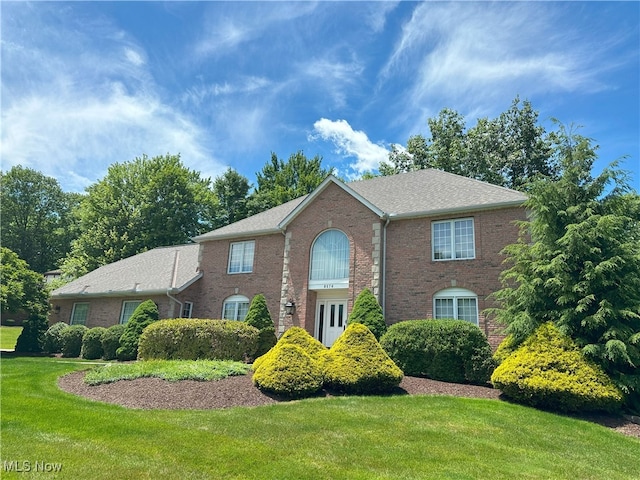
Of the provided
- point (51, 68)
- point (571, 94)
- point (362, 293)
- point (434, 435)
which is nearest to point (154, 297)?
point (362, 293)

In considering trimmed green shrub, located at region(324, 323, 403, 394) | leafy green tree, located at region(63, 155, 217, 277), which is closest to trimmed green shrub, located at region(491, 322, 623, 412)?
trimmed green shrub, located at region(324, 323, 403, 394)

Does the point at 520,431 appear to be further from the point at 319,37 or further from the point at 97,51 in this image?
the point at 97,51

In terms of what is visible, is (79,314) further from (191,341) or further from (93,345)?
(191,341)

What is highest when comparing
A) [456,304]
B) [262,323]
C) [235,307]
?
[456,304]

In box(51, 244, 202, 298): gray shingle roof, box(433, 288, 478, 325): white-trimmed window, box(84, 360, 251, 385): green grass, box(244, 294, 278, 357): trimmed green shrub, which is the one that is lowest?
box(84, 360, 251, 385): green grass

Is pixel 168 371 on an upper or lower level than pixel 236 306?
lower

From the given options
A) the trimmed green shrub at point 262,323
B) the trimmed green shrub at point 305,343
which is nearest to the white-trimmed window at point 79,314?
the trimmed green shrub at point 262,323

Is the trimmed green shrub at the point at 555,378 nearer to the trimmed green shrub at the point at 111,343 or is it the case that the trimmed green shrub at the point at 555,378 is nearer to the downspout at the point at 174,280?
the downspout at the point at 174,280

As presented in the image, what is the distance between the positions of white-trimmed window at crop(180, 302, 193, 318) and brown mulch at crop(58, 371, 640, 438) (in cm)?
920

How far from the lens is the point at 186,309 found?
21375 mm

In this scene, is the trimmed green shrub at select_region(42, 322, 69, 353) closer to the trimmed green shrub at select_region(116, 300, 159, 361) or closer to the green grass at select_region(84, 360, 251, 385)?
the trimmed green shrub at select_region(116, 300, 159, 361)

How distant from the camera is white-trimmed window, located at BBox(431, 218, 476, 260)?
15.7 meters

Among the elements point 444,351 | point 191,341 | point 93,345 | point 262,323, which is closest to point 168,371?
point 191,341

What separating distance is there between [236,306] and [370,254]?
308 inches
